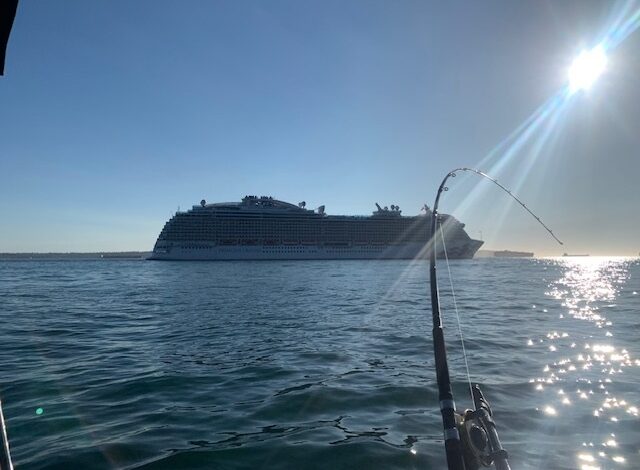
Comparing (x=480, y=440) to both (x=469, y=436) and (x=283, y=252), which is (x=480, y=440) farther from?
(x=283, y=252)

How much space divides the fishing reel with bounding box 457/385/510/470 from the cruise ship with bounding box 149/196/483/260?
90.7m

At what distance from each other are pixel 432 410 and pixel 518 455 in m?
1.52

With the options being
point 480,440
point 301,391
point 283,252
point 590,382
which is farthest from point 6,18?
point 283,252

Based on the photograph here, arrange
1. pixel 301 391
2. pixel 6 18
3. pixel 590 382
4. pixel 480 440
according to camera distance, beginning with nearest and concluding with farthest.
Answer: pixel 6 18
pixel 480 440
pixel 301 391
pixel 590 382

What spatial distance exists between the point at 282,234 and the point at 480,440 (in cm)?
9401

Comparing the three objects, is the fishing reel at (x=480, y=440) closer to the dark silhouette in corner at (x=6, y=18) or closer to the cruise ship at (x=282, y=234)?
the dark silhouette in corner at (x=6, y=18)

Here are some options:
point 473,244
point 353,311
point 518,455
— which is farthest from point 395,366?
point 473,244

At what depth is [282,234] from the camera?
9638 centimetres

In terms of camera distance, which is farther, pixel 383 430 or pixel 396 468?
pixel 383 430

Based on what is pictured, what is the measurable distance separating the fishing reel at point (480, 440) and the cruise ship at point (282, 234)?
90.7 meters

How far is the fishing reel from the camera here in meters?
2.77

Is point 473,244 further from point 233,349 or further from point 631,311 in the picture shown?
point 233,349

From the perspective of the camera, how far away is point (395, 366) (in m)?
8.43

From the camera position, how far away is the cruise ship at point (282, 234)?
93.1m
